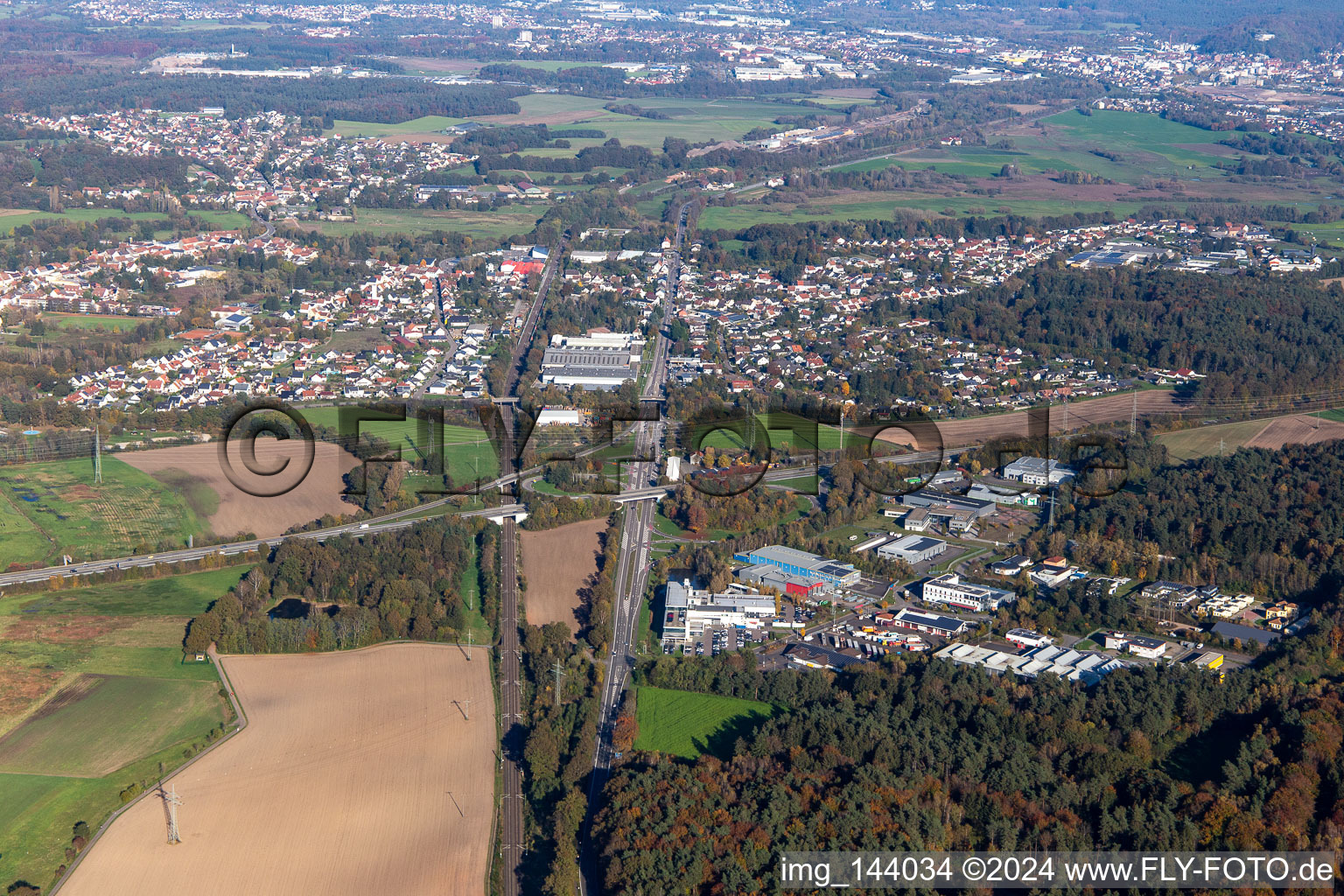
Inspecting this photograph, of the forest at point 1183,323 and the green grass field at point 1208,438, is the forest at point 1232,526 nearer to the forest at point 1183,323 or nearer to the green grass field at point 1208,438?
the green grass field at point 1208,438

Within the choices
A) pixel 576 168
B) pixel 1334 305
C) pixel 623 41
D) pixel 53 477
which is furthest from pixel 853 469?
pixel 623 41

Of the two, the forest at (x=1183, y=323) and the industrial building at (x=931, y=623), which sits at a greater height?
the forest at (x=1183, y=323)

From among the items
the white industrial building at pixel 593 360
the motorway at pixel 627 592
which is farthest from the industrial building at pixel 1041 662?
the white industrial building at pixel 593 360

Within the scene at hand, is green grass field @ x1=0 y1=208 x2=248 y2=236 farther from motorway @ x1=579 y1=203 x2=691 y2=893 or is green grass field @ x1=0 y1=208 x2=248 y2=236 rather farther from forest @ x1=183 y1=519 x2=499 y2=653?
forest @ x1=183 y1=519 x2=499 y2=653

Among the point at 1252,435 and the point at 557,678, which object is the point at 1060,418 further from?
the point at 557,678

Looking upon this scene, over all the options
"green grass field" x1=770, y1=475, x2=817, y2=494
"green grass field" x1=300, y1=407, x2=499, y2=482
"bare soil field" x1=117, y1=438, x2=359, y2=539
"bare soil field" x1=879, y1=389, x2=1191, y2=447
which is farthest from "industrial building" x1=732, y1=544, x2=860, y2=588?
"bare soil field" x1=117, y1=438, x2=359, y2=539

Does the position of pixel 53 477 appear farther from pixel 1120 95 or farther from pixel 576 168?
pixel 1120 95
